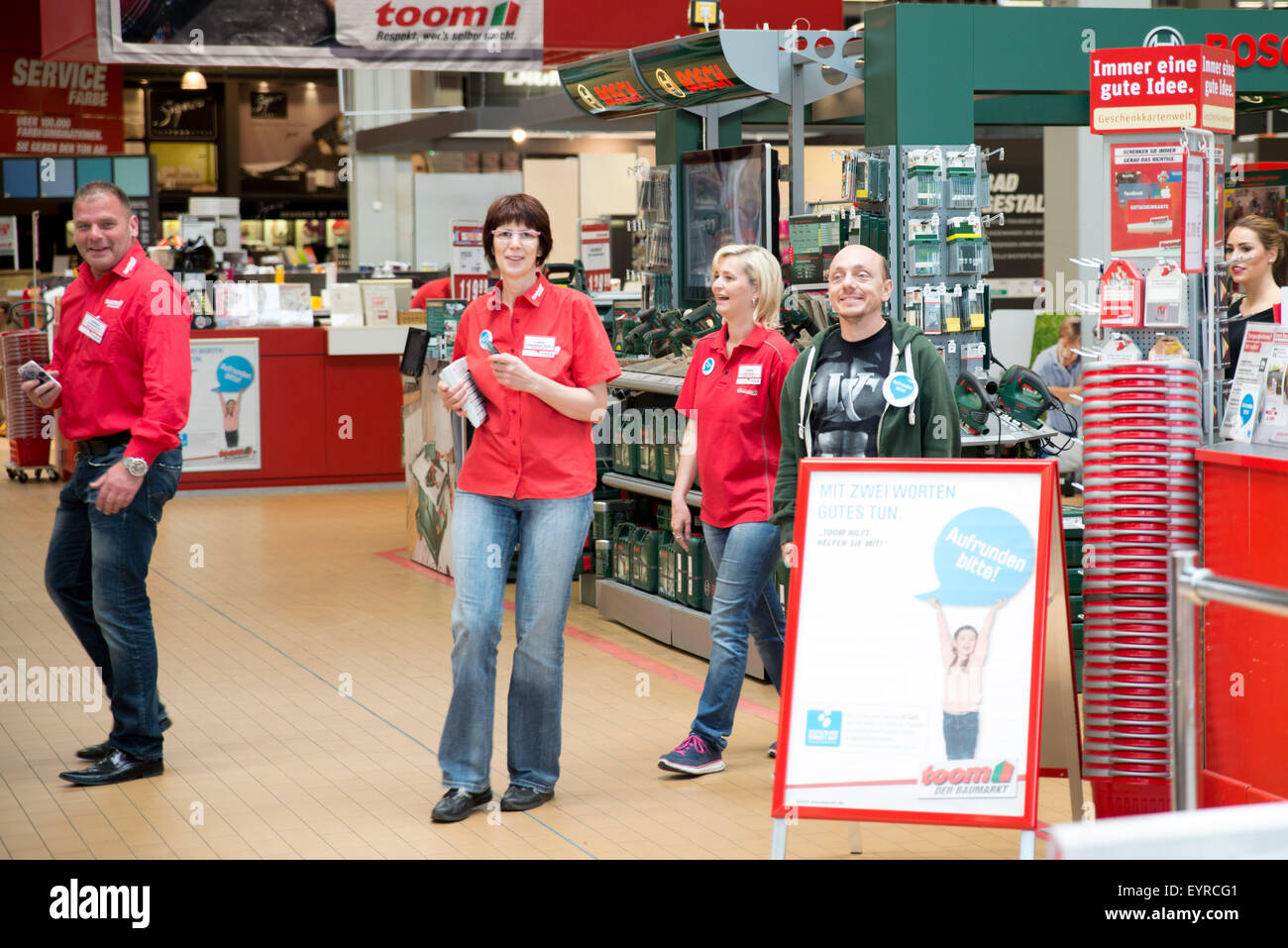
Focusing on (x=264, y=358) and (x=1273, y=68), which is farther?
(x=264, y=358)

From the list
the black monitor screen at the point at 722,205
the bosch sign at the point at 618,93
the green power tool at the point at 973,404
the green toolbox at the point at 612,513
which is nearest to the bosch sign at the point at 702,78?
the black monitor screen at the point at 722,205

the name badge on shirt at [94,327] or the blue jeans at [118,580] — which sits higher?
the name badge on shirt at [94,327]

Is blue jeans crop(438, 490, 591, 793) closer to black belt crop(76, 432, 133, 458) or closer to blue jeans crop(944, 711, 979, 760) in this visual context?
black belt crop(76, 432, 133, 458)

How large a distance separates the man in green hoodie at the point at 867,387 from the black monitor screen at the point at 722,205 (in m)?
2.85

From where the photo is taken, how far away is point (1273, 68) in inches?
262

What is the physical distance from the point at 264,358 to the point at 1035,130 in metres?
7.52

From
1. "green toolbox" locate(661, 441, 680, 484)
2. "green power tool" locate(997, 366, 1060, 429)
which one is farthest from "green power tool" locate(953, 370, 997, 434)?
"green toolbox" locate(661, 441, 680, 484)

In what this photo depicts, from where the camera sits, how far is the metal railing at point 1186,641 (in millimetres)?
2750

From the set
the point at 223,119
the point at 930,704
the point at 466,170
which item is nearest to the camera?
the point at 930,704

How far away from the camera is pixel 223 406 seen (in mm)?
11906

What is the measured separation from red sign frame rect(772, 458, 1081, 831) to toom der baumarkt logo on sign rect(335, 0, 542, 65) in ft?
23.0

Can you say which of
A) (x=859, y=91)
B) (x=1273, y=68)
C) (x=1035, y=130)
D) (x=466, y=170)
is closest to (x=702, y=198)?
(x=859, y=91)

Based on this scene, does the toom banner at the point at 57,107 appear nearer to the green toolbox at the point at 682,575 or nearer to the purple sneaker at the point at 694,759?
the green toolbox at the point at 682,575

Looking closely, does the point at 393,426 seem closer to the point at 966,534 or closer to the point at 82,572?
the point at 82,572
